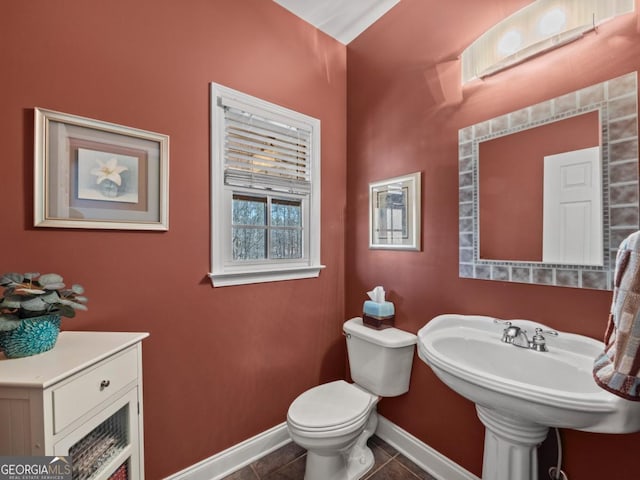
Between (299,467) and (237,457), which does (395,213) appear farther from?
(237,457)

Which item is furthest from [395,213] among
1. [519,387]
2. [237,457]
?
[237,457]

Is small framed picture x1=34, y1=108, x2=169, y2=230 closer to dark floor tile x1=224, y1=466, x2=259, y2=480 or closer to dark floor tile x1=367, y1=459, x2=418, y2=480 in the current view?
dark floor tile x1=224, y1=466, x2=259, y2=480

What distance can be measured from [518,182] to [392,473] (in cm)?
166

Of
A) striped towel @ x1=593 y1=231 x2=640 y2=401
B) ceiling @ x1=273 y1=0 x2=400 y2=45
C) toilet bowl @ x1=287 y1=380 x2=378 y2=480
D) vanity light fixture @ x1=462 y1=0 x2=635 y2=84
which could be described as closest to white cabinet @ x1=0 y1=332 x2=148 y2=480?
toilet bowl @ x1=287 y1=380 x2=378 y2=480

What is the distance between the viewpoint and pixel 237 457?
5.13 feet

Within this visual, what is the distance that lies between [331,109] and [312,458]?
7.04 ft

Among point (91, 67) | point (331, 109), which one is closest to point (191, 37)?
point (91, 67)

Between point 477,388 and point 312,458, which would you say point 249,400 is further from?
point 477,388

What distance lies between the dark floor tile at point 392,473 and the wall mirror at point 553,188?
3.77 feet

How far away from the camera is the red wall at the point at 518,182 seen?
42.4 inches

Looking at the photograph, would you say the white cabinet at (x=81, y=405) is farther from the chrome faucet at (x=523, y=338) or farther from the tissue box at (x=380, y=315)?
the chrome faucet at (x=523, y=338)

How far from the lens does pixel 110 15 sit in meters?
1.21

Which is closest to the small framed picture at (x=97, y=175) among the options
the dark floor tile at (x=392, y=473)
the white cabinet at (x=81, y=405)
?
the white cabinet at (x=81, y=405)

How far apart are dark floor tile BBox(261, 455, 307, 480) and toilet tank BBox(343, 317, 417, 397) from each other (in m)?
0.56
